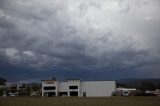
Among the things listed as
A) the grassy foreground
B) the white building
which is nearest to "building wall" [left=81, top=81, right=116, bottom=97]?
the white building

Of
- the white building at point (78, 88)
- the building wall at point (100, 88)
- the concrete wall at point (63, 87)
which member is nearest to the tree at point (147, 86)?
the building wall at point (100, 88)

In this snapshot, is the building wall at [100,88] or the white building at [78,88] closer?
the building wall at [100,88]

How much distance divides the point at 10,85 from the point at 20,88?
666 centimetres

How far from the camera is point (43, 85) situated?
140750 millimetres

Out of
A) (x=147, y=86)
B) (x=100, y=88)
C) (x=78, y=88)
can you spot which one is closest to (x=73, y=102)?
(x=100, y=88)

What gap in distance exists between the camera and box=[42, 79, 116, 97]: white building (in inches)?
5172

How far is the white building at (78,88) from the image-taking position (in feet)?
431

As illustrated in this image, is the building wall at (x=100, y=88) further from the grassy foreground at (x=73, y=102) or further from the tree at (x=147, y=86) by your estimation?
the grassy foreground at (x=73, y=102)

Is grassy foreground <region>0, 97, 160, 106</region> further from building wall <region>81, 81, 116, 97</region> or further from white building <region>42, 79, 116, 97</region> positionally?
white building <region>42, 79, 116, 97</region>

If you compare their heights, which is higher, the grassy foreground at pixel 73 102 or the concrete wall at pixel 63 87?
the concrete wall at pixel 63 87

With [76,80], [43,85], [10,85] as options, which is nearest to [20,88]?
[10,85]

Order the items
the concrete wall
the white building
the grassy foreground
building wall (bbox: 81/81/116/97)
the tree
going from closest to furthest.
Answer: the grassy foreground, building wall (bbox: 81/81/116/97), the white building, the concrete wall, the tree

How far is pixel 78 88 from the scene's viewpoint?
13650cm

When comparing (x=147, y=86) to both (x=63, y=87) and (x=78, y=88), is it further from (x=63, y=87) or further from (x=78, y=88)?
(x=63, y=87)
